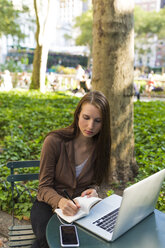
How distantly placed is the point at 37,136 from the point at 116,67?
9.26 ft

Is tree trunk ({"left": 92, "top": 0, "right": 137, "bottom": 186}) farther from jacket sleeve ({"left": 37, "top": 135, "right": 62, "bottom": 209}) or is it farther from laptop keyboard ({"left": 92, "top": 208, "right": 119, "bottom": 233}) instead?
laptop keyboard ({"left": 92, "top": 208, "right": 119, "bottom": 233})

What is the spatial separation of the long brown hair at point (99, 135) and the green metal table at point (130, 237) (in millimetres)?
580

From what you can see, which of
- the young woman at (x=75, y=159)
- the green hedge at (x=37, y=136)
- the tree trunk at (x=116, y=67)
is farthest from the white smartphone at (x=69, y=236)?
the tree trunk at (x=116, y=67)

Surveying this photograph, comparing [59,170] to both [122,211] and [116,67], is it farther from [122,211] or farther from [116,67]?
[116,67]

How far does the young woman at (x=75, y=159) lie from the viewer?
6.57 ft

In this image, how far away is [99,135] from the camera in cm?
213

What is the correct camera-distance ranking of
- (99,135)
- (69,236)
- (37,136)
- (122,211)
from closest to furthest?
(122,211)
(69,236)
(99,135)
(37,136)

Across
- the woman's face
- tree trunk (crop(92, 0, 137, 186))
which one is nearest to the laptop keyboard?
the woman's face

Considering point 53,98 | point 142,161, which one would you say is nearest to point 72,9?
point 53,98

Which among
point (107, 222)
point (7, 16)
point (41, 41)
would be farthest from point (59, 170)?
point (7, 16)

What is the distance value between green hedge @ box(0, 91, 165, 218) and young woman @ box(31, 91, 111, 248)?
1.29 m

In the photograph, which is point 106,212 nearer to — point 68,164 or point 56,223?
point 56,223

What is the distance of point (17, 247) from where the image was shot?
7.42 feet

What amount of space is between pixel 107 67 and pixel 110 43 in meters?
0.29
